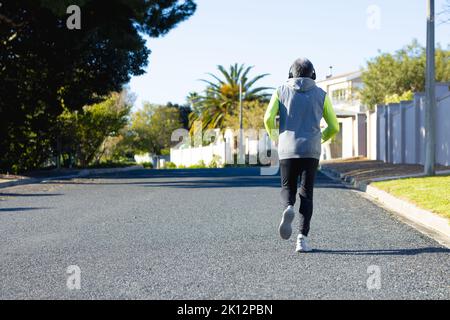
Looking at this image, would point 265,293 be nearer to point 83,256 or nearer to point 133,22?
point 83,256

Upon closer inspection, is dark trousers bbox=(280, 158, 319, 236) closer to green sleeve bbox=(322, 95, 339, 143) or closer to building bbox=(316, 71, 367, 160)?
green sleeve bbox=(322, 95, 339, 143)

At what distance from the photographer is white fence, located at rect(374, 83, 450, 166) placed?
21075 mm

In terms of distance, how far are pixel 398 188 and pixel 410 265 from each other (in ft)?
27.6

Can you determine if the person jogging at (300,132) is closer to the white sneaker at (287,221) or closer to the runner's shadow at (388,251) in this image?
the white sneaker at (287,221)

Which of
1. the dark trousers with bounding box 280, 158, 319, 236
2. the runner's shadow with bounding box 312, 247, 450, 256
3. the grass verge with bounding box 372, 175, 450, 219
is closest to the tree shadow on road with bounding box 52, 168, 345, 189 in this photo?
the grass verge with bounding box 372, 175, 450, 219

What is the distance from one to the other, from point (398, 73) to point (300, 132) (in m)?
49.5

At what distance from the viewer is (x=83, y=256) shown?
23.9 feet

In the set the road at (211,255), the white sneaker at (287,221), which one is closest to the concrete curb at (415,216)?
the road at (211,255)

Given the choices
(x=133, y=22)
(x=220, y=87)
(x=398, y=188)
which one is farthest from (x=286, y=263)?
(x=220, y=87)

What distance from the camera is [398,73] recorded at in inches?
2149

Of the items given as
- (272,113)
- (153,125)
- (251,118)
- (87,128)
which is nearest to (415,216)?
(272,113)

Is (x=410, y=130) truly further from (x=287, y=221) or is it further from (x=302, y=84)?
(x=287, y=221)

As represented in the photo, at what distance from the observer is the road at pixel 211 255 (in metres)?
5.59

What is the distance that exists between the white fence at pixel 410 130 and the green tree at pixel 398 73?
902 inches
